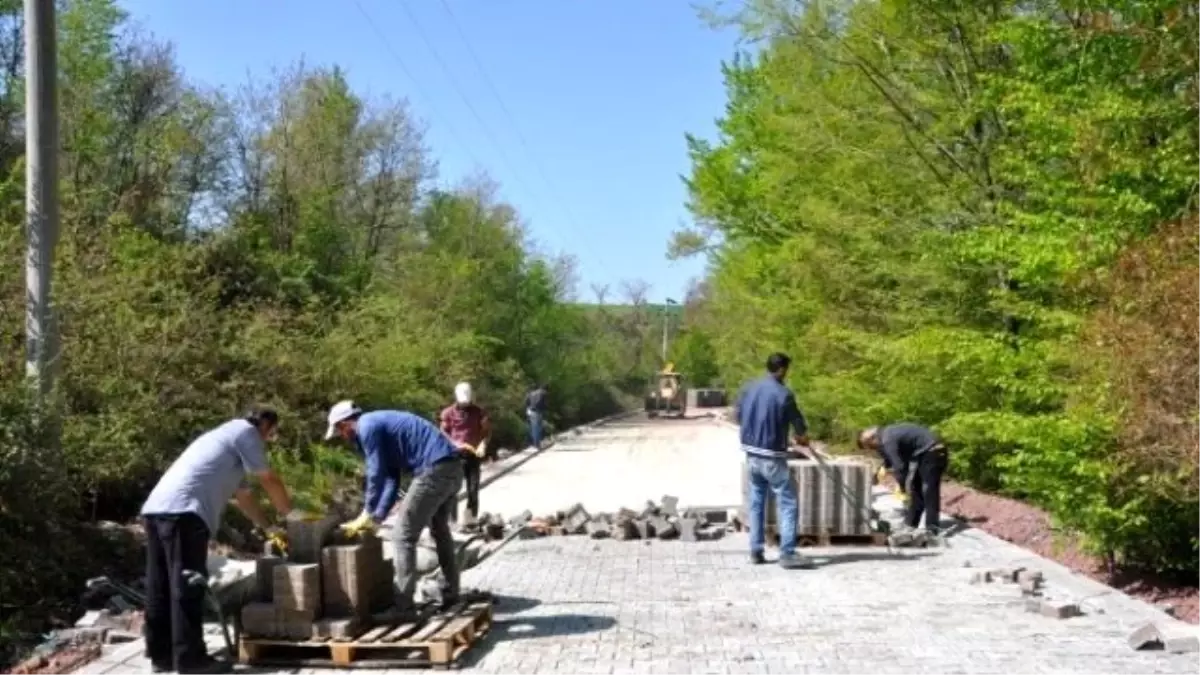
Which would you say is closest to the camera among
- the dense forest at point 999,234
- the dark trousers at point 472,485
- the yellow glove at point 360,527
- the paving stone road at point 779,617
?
the paving stone road at point 779,617

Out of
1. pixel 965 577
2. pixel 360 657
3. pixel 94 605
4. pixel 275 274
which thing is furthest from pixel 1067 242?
pixel 275 274

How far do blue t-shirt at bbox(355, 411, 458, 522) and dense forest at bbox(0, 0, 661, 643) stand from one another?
9.20ft

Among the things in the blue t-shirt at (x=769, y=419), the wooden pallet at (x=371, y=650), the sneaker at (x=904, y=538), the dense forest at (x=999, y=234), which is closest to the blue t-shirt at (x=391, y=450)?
the wooden pallet at (x=371, y=650)

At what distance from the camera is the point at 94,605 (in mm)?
10578

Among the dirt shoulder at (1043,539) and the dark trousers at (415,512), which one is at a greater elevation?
the dark trousers at (415,512)

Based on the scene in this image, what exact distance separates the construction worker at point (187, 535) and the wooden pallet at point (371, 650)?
0.36 meters

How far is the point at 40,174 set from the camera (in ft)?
36.7

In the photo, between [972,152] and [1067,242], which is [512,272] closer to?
[972,152]

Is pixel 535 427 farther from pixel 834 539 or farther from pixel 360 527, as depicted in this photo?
pixel 360 527

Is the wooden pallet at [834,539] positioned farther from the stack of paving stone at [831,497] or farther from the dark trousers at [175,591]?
the dark trousers at [175,591]

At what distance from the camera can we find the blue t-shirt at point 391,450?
30.5 feet

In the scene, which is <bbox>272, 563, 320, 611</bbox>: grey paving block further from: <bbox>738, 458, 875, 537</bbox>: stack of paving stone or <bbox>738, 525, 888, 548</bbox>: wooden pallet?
<bbox>738, 525, 888, 548</bbox>: wooden pallet

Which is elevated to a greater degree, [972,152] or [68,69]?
[68,69]

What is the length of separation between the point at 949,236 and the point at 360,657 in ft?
38.2
